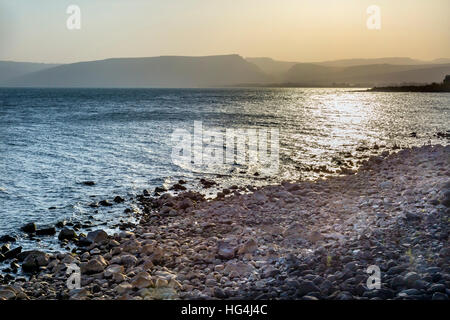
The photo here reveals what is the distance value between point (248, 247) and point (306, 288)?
112 inches

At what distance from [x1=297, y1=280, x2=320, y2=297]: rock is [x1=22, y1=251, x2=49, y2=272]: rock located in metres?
6.86

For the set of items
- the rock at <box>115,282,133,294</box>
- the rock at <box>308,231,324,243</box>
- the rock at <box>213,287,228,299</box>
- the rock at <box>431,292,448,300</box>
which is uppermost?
the rock at <box>431,292,448,300</box>

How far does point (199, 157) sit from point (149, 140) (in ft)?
32.1

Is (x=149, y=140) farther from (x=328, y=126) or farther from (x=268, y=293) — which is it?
(x=268, y=293)

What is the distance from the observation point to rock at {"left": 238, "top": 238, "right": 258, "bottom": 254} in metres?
A: 10.3

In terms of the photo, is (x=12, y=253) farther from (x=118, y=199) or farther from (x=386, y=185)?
(x=386, y=185)

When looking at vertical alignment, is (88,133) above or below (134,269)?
above

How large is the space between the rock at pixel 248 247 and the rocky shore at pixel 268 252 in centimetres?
3

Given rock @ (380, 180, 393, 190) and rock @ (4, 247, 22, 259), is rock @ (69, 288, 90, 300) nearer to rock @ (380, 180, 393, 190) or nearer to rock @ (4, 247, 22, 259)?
rock @ (4, 247, 22, 259)

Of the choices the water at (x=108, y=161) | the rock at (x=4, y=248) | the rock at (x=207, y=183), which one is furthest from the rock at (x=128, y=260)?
the rock at (x=207, y=183)

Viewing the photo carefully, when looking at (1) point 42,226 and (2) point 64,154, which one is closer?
(1) point 42,226

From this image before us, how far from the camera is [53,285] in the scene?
920cm

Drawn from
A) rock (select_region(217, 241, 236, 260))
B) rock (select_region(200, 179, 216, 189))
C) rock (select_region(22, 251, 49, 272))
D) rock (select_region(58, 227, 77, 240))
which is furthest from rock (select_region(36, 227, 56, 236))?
rock (select_region(200, 179, 216, 189))
